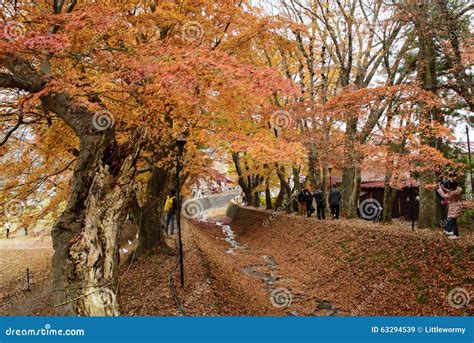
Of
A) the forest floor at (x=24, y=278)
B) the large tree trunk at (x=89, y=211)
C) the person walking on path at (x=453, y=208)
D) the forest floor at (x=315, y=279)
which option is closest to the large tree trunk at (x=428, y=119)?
the forest floor at (x=315, y=279)

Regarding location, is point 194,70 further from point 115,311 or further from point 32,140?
point 32,140

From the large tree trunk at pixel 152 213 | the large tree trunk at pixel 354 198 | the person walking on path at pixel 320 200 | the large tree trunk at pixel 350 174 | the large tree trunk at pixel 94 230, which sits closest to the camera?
the large tree trunk at pixel 94 230

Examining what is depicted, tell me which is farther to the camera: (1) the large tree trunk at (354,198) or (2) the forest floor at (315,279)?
(1) the large tree trunk at (354,198)

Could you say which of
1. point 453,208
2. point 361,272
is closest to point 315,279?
point 361,272

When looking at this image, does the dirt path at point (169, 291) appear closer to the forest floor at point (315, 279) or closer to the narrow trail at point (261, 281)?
the forest floor at point (315, 279)

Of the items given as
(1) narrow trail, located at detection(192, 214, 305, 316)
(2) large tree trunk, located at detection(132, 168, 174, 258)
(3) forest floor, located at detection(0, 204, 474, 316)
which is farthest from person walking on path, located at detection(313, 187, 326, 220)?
(2) large tree trunk, located at detection(132, 168, 174, 258)

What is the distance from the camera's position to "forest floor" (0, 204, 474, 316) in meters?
8.82

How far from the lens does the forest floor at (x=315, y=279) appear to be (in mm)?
8820

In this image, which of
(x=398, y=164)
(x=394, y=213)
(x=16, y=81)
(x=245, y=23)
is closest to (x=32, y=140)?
(x=16, y=81)

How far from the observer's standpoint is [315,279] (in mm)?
13258

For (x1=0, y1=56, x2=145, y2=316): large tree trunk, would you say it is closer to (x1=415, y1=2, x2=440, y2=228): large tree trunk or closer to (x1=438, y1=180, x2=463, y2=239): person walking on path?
(x1=438, y1=180, x2=463, y2=239): person walking on path

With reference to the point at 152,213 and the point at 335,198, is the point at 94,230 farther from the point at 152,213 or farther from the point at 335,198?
the point at 335,198

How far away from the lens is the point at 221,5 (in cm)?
1155

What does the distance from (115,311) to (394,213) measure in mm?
27775
